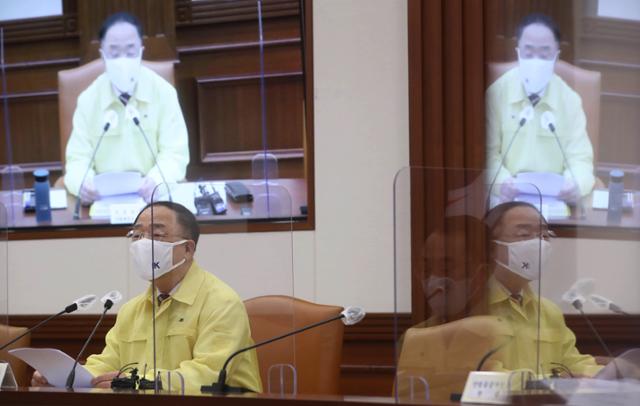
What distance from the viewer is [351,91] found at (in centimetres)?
427

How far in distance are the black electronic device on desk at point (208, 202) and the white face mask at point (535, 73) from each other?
1616 mm

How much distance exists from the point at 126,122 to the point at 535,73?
6.66 feet

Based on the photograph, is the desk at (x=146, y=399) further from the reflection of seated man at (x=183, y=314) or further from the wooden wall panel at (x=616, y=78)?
the wooden wall panel at (x=616, y=78)

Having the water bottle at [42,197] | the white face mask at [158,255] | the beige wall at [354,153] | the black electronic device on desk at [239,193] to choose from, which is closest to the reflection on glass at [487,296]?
the white face mask at [158,255]

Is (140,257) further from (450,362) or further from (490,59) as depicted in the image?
(490,59)

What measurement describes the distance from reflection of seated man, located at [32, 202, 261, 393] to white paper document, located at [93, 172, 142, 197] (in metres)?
1.70

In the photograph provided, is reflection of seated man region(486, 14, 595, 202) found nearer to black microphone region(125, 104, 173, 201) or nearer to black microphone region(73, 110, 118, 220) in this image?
black microphone region(125, 104, 173, 201)

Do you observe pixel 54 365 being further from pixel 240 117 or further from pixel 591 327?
pixel 240 117

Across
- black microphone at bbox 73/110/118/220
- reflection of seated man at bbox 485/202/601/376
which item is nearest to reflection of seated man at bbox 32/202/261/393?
reflection of seated man at bbox 485/202/601/376

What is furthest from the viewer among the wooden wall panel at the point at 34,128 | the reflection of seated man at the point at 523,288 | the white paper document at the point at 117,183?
the wooden wall panel at the point at 34,128

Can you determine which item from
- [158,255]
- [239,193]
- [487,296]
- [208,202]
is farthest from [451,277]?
[239,193]

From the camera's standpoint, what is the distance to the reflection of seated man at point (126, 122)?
15.0 feet

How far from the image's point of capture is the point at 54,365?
274cm

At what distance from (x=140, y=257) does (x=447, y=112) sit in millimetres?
1817
